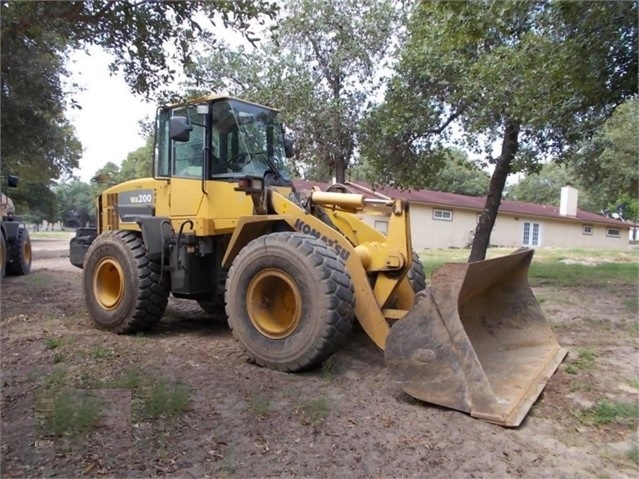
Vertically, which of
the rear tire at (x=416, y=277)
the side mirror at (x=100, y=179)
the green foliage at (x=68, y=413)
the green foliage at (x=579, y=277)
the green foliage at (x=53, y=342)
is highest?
the side mirror at (x=100, y=179)

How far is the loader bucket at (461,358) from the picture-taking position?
359cm

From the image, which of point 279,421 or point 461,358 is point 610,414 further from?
point 279,421

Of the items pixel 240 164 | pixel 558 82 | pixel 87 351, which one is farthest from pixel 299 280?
pixel 558 82

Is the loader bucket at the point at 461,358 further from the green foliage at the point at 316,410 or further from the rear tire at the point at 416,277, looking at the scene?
the rear tire at the point at 416,277

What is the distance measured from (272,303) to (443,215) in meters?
24.4

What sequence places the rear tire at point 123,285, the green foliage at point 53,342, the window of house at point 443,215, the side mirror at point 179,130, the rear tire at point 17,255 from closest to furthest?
the green foliage at point 53,342
the side mirror at point 179,130
the rear tire at point 123,285
the rear tire at point 17,255
the window of house at point 443,215

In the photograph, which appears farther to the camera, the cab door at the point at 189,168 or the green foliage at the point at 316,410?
the cab door at the point at 189,168

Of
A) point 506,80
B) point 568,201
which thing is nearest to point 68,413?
point 506,80

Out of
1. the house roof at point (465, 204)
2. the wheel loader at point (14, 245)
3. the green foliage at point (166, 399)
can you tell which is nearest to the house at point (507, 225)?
the house roof at point (465, 204)

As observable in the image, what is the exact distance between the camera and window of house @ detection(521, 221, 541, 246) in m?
31.6

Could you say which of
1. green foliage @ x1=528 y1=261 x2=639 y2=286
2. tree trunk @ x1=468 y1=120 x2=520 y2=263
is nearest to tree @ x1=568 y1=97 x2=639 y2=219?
green foliage @ x1=528 y1=261 x2=639 y2=286

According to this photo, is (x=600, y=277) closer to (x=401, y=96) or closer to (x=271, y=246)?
(x=401, y=96)

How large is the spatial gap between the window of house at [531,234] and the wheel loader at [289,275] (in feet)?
92.3

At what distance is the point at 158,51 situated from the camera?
497cm
